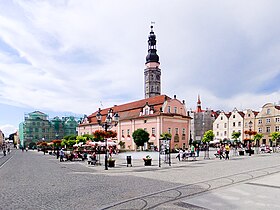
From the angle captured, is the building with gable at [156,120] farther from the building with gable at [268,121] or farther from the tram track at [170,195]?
the tram track at [170,195]

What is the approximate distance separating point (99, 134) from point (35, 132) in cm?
9448

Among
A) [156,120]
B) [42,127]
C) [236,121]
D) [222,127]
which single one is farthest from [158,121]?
[42,127]

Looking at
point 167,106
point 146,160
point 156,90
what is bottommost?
point 146,160

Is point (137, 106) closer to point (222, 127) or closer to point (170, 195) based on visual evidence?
point (222, 127)

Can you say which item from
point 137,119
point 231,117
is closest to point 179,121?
point 137,119

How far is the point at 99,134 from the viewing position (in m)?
25.9

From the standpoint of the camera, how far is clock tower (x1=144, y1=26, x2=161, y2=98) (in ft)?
304

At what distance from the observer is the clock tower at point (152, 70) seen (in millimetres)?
92625

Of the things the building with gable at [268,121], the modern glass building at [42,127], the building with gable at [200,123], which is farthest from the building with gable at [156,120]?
the modern glass building at [42,127]

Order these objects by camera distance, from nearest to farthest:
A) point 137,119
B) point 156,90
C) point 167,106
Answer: point 167,106, point 137,119, point 156,90

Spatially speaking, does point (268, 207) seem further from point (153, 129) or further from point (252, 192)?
point (153, 129)

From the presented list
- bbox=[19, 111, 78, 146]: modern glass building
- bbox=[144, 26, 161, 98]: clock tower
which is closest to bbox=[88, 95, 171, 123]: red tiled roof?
bbox=[144, 26, 161, 98]: clock tower

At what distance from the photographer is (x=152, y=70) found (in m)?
93.2

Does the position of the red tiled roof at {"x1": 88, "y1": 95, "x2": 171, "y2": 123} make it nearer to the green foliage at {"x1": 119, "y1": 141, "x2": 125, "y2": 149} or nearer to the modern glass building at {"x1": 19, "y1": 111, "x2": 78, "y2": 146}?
the green foliage at {"x1": 119, "y1": 141, "x2": 125, "y2": 149}
